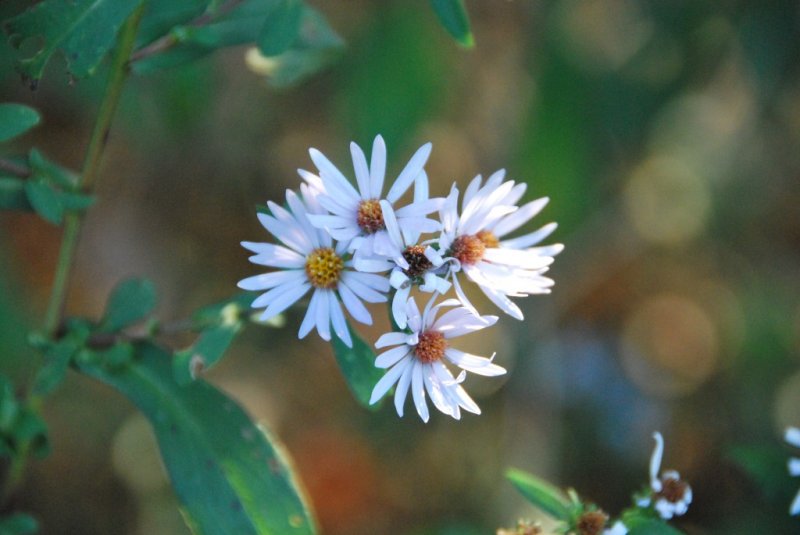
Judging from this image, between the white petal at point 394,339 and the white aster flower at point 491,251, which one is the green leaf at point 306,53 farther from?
the white petal at point 394,339

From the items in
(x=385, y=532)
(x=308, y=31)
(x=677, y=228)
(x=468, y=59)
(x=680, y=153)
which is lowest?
(x=385, y=532)

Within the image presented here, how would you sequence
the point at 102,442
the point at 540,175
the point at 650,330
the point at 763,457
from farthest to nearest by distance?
the point at 650,330
the point at 540,175
the point at 102,442
the point at 763,457

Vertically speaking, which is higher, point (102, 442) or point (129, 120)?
point (129, 120)

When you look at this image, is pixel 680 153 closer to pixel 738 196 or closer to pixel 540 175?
pixel 738 196

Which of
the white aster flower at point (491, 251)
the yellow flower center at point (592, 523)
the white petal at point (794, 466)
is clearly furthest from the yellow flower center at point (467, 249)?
the white petal at point (794, 466)

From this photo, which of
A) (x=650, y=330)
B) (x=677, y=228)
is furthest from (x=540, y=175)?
(x=650, y=330)

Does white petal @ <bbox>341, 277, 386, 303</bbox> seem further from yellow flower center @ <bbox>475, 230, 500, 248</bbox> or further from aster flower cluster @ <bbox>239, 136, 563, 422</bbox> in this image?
yellow flower center @ <bbox>475, 230, 500, 248</bbox>
